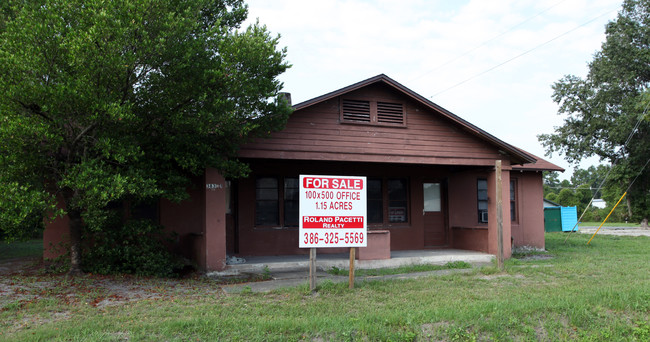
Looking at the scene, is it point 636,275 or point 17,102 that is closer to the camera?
point 17,102

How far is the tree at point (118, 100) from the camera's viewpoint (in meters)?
7.70

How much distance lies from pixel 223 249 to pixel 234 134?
8.77ft

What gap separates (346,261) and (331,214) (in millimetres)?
3413

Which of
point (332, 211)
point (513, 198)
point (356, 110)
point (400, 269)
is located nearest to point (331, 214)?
point (332, 211)

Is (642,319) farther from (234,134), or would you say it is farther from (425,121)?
(234,134)

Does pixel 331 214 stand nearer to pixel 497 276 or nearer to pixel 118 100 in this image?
pixel 497 276

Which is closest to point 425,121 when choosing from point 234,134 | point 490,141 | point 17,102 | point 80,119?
point 490,141

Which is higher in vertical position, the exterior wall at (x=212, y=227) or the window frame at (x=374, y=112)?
the window frame at (x=374, y=112)

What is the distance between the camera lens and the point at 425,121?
12406 mm

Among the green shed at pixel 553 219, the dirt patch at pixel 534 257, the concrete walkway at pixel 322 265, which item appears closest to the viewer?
the concrete walkway at pixel 322 265

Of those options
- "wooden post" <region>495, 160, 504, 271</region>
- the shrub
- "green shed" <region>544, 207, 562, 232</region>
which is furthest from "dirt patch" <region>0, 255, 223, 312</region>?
"green shed" <region>544, 207, 562, 232</region>

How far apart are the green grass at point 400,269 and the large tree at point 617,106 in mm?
24298

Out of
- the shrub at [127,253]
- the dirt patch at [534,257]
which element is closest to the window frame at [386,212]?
the dirt patch at [534,257]

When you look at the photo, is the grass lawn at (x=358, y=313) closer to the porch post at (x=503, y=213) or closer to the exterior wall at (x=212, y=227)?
the exterior wall at (x=212, y=227)
